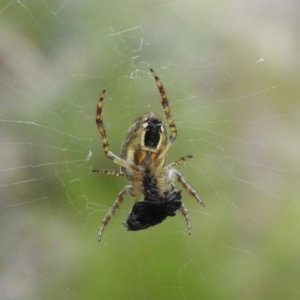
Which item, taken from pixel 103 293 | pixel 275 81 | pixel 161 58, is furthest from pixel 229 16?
pixel 103 293

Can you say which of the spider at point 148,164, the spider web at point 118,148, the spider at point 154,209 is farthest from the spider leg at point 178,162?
the spider web at point 118,148

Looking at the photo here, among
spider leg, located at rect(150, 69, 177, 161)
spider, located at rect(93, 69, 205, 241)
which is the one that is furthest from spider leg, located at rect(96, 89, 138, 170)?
spider leg, located at rect(150, 69, 177, 161)

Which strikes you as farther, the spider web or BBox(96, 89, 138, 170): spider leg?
the spider web

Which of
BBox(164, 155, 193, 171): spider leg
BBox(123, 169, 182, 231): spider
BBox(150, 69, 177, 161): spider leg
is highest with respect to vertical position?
BBox(150, 69, 177, 161): spider leg

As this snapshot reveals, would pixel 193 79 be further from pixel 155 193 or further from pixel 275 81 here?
pixel 155 193

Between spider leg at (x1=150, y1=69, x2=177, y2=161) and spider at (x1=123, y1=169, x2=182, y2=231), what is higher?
spider leg at (x1=150, y1=69, x2=177, y2=161)

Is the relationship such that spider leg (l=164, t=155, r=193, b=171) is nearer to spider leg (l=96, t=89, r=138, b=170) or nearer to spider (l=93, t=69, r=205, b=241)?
spider (l=93, t=69, r=205, b=241)
